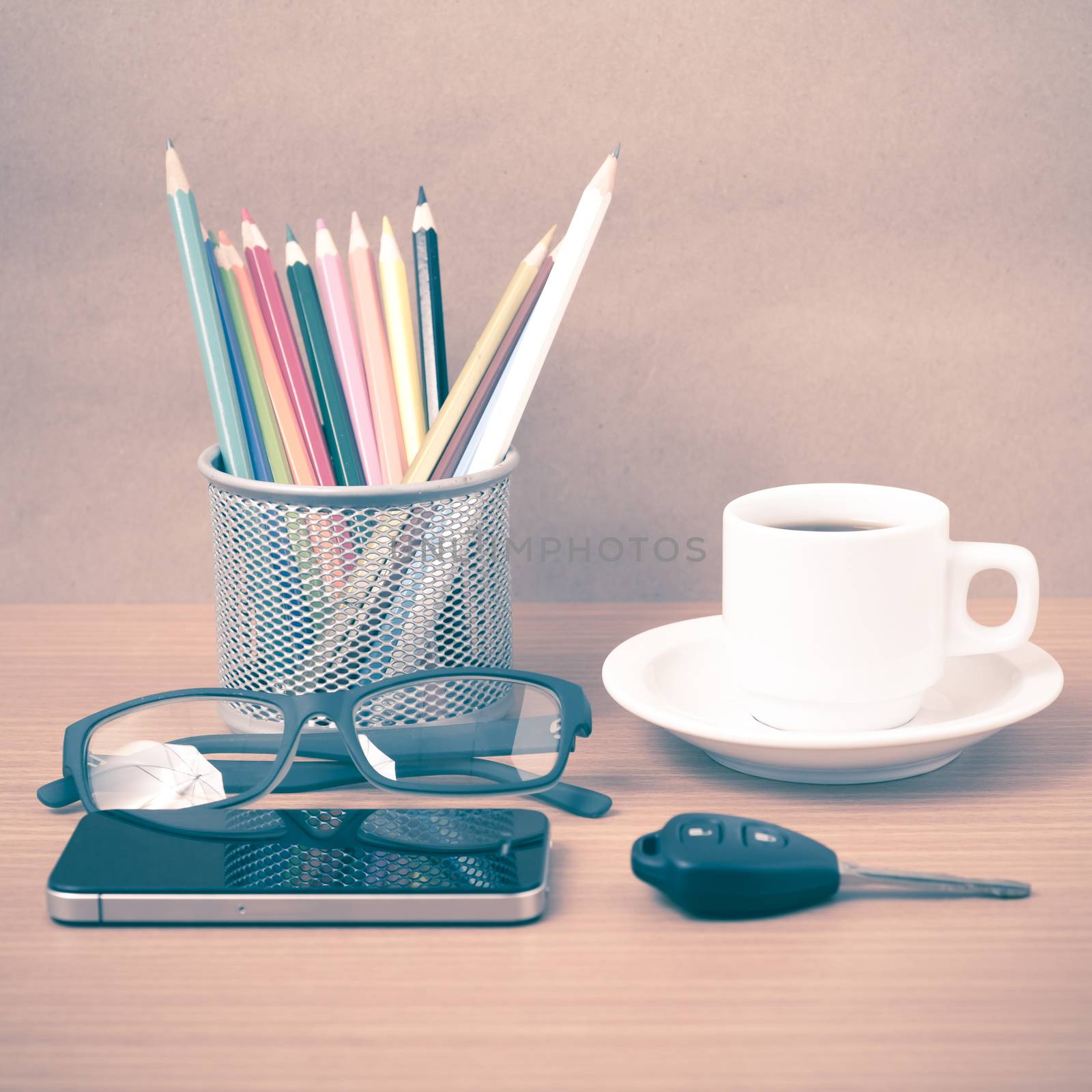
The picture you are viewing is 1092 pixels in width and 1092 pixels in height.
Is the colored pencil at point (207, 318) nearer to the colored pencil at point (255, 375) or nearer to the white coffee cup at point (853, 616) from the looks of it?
the colored pencil at point (255, 375)

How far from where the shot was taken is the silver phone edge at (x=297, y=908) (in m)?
0.36

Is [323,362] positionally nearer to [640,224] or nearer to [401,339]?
[401,339]

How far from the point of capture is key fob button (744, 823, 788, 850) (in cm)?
37

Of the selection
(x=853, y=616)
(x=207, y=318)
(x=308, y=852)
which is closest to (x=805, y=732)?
(x=853, y=616)

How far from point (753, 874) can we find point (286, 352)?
0.98ft

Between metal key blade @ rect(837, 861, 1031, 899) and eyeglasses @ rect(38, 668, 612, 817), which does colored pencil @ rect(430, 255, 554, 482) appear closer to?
eyeglasses @ rect(38, 668, 612, 817)

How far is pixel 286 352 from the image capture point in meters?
0.51

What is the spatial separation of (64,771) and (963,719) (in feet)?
1.11

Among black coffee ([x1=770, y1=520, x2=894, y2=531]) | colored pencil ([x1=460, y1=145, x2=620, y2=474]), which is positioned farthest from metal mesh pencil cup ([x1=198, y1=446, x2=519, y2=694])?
black coffee ([x1=770, y1=520, x2=894, y2=531])

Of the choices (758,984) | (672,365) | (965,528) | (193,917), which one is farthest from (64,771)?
(965,528)

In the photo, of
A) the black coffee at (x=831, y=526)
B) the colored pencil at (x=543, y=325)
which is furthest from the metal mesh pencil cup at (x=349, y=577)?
the black coffee at (x=831, y=526)

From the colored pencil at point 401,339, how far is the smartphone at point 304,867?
181mm

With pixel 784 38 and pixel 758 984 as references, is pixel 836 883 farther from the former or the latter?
pixel 784 38

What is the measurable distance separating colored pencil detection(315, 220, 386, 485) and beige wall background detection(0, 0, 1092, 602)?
150mm
